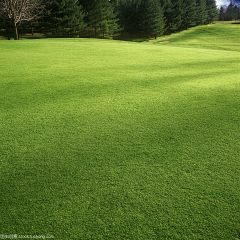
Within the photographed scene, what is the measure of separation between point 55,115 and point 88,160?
1.44m

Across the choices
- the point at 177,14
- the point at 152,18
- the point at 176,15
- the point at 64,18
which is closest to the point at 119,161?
the point at 64,18

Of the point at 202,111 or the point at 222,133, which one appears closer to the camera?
the point at 222,133

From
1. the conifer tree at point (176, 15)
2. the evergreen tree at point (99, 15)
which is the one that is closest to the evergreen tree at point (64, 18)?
the evergreen tree at point (99, 15)

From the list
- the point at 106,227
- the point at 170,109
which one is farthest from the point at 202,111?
the point at 106,227

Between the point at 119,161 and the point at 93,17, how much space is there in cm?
4080

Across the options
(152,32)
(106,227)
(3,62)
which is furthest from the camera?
(152,32)

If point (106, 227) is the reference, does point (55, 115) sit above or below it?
above

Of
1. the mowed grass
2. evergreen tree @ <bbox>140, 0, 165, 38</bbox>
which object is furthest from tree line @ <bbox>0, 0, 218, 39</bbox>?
the mowed grass

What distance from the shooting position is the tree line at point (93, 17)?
77.8 ft

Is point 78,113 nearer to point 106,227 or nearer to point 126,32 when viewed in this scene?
point 106,227

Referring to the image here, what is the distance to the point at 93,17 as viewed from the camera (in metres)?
38.1

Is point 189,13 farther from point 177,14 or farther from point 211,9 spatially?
point 211,9

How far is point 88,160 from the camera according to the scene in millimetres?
2432

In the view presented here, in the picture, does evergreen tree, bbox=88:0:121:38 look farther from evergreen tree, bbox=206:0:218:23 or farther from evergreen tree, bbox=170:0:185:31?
evergreen tree, bbox=206:0:218:23
